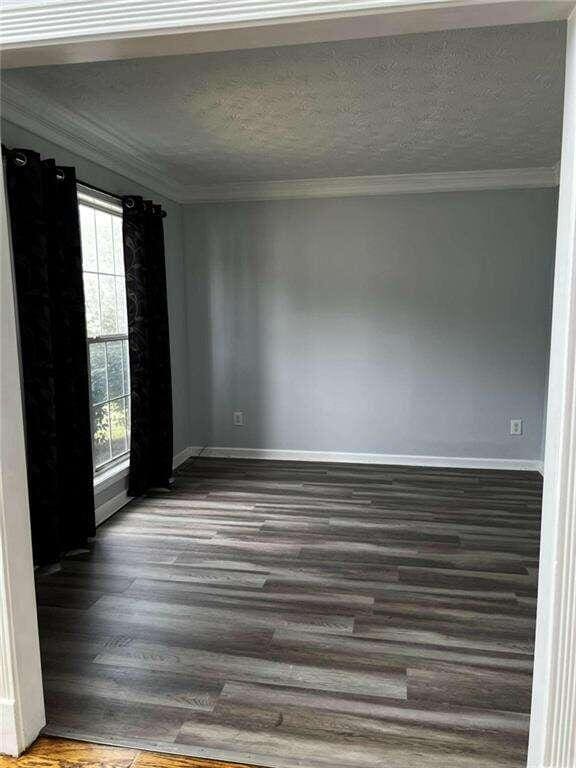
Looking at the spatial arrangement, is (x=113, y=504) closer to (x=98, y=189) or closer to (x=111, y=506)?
(x=111, y=506)

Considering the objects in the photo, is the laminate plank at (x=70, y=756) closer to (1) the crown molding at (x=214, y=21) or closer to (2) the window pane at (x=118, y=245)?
(1) the crown molding at (x=214, y=21)

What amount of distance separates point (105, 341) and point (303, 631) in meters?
2.35

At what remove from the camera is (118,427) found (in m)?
3.93

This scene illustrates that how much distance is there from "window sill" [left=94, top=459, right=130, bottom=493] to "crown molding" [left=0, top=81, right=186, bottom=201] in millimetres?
2060

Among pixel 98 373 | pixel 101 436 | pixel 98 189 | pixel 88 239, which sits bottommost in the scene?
pixel 101 436

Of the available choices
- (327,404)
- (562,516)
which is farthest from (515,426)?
(562,516)

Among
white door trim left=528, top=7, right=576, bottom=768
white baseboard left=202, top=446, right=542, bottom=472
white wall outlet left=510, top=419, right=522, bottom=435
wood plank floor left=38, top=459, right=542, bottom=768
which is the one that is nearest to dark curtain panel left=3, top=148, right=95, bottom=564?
wood plank floor left=38, top=459, right=542, bottom=768

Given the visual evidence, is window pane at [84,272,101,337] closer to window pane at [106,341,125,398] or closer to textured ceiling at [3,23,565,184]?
window pane at [106,341,125,398]

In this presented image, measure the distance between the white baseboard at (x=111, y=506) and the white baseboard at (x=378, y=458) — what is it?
4.15 feet

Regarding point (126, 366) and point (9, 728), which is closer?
point (9, 728)

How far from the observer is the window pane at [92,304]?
3514mm

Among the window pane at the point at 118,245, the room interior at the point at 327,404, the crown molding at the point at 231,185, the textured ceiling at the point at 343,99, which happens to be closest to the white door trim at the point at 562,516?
the room interior at the point at 327,404

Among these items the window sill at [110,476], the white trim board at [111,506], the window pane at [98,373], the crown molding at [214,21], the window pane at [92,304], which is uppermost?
the crown molding at [214,21]

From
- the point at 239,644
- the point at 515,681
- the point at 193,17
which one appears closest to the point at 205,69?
the point at 193,17
